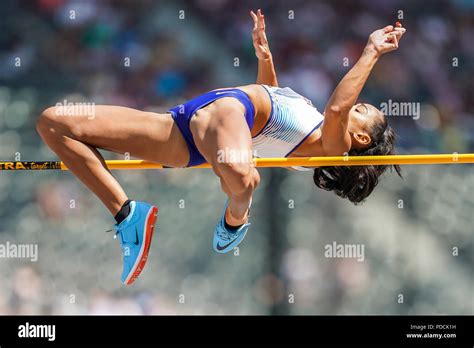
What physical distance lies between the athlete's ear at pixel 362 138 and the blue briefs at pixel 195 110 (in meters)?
0.56

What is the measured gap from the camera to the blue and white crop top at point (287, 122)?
4215mm

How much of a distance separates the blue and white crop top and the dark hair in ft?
1.03

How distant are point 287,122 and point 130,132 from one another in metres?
0.73

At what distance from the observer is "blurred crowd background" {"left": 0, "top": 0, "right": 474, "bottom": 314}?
6355mm

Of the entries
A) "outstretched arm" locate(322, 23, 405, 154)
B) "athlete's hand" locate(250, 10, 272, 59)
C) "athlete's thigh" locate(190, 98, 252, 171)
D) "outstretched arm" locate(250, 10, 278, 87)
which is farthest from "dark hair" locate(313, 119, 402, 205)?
"athlete's thigh" locate(190, 98, 252, 171)

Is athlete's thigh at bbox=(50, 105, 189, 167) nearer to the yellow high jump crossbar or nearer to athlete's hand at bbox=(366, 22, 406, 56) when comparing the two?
the yellow high jump crossbar

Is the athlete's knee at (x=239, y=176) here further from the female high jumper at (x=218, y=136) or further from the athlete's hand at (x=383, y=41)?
the athlete's hand at (x=383, y=41)

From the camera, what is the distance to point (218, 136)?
12.9ft

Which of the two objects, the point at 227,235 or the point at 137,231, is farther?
the point at 227,235

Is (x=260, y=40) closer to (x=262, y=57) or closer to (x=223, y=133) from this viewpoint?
(x=262, y=57)

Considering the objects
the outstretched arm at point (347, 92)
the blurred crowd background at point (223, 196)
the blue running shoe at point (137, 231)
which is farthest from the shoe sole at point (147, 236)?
the blurred crowd background at point (223, 196)

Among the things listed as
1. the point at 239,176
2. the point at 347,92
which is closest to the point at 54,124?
the point at 239,176
